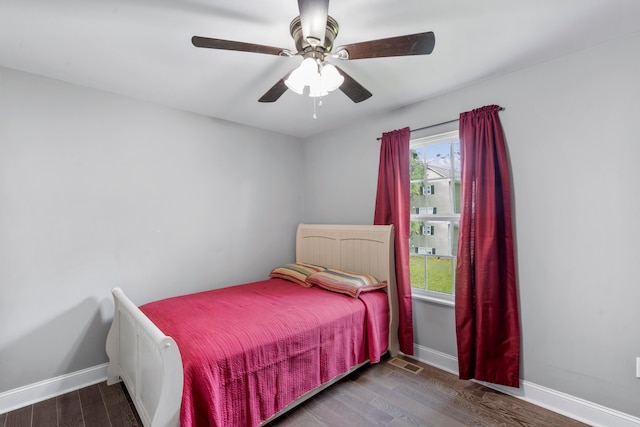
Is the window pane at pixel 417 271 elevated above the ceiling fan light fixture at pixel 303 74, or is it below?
below

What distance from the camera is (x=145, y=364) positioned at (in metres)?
1.71

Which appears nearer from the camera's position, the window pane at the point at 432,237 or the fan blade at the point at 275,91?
the fan blade at the point at 275,91

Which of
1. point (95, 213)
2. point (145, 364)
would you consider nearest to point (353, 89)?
point (145, 364)

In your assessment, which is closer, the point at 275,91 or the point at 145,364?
the point at 145,364

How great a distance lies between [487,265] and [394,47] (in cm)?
169

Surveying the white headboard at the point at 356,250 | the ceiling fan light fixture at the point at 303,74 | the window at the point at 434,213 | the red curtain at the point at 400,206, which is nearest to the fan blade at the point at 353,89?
the ceiling fan light fixture at the point at 303,74

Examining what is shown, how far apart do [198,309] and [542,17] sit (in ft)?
9.47

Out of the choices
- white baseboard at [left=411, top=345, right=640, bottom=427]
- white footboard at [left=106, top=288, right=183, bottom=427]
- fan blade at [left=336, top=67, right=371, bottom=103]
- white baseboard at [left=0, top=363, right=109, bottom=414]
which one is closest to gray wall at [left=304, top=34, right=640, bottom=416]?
white baseboard at [left=411, top=345, right=640, bottom=427]

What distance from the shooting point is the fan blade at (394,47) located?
4.23ft

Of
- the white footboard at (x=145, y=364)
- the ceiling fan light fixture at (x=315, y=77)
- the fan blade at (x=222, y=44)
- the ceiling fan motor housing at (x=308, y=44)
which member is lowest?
the white footboard at (x=145, y=364)

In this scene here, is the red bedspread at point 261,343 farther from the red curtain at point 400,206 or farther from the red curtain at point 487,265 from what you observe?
the red curtain at point 487,265

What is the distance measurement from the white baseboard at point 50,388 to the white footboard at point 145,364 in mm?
148

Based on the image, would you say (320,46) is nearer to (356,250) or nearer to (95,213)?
(356,250)

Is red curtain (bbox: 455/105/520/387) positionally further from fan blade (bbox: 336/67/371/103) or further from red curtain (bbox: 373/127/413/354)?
fan blade (bbox: 336/67/371/103)
